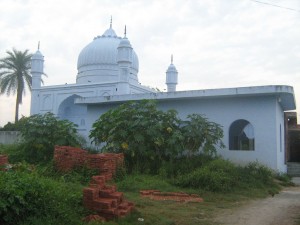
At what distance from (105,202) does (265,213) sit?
341 cm

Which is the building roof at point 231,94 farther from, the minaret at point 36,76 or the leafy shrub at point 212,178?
the minaret at point 36,76

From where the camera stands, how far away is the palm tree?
30484 millimetres

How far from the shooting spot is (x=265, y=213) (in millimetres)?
7680

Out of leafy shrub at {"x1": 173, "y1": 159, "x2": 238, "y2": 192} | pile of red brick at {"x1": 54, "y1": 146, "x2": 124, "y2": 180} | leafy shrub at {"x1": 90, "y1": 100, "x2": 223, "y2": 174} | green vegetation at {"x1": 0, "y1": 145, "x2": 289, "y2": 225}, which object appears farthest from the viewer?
leafy shrub at {"x1": 90, "y1": 100, "x2": 223, "y2": 174}

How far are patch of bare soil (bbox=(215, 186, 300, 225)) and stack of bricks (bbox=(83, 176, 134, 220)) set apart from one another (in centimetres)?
178

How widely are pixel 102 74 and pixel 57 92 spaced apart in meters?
3.60

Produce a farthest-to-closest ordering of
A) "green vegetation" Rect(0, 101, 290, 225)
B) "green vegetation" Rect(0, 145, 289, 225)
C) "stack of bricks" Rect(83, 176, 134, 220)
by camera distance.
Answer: "green vegetation" Rect(0, 101, 290, 225) → "stack of bricks" Rect(83, 176, 134, 220) → "green vegetation" Rect(0, 145, 289, 225)

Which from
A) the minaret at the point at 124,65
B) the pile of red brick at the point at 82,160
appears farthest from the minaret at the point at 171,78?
the pile of red brick at the point at 82,160

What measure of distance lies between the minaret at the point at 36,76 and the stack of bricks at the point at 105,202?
23.7 metres

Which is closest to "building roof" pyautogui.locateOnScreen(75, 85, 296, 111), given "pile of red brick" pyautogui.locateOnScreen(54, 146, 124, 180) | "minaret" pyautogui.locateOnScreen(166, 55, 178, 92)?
"pile of red brick" pyautogui.locateOnScreen(54, 146, 124, 180)

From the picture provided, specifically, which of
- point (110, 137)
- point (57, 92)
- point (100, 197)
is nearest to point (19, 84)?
point (57, 92)

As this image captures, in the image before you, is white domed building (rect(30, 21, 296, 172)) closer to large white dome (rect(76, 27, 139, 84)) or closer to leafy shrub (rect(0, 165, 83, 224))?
leafy shrub (rect(0, 165, 83, 224))

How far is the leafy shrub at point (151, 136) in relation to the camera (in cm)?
1231

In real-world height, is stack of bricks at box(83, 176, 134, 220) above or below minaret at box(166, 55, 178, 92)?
below
